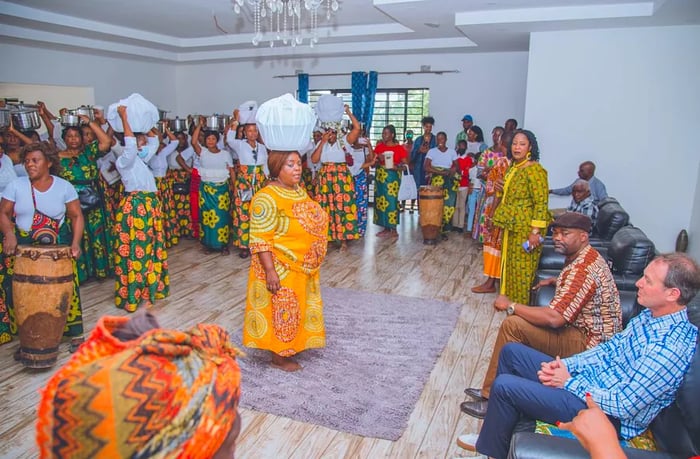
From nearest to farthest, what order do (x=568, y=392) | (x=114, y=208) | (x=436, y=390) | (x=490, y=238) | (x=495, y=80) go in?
(x=568, y=392)
(x=436, y=390)
(x=490, y=238)
(x=114, y=208)
(x=495, y=80)

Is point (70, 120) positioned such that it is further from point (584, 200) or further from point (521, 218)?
point (584, 200)

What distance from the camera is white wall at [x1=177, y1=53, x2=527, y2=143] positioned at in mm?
8117

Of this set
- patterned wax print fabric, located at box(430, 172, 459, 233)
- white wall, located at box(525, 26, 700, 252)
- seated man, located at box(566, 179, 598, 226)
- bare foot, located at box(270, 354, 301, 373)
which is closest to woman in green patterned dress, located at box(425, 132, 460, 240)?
patterned wax print fabric, located at box(430, 172, 459, 233)

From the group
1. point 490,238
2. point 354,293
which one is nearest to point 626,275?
point 490,238

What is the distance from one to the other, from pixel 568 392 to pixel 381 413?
1.05 meters

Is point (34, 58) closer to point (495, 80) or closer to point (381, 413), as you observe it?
point (495, 80)

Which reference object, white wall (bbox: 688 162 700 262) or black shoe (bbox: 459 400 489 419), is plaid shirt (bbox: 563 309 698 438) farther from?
white wall (bbox: 688 162 700 262)

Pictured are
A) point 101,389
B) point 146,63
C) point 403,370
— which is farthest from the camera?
point 146,63

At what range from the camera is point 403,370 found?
3289 mm

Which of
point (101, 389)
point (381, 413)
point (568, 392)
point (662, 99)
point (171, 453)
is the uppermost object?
point (662, 99)

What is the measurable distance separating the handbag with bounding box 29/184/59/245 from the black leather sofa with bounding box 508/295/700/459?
9.63 ft

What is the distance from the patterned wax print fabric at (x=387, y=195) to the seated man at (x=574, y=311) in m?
4.20

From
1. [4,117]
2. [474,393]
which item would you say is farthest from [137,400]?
[4,117]

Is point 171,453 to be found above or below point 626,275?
above
